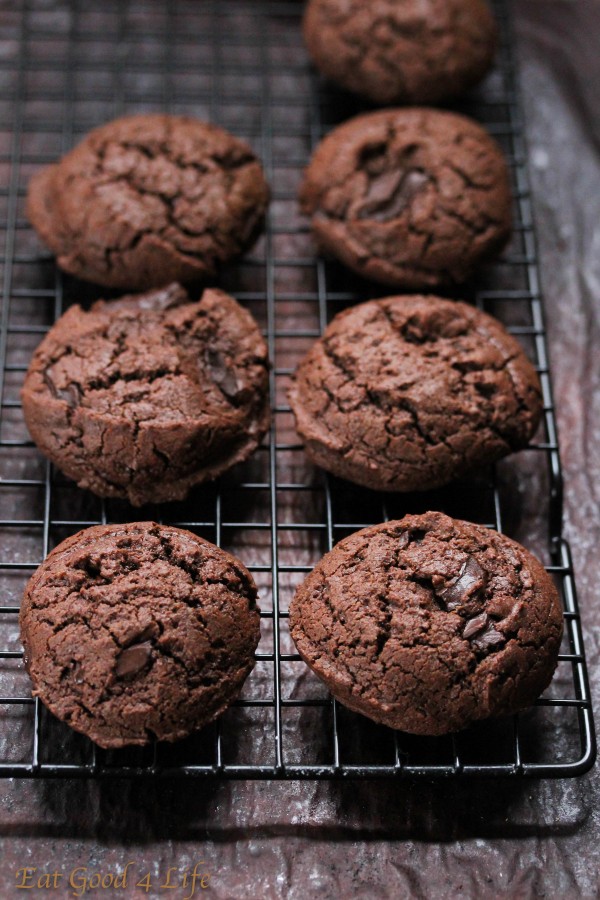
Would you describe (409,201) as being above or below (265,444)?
above

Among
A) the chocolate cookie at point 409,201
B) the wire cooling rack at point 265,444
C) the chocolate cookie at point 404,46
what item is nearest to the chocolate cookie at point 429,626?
the wire cooling rack at point 265,444

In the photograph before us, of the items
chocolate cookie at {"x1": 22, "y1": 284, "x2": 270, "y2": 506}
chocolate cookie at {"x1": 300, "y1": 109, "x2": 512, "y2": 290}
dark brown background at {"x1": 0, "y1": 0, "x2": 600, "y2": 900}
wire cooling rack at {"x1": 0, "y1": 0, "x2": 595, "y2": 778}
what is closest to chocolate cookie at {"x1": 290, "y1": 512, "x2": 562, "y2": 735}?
wire cooling rack at {"x1": 0, "y1": 0, "x2": 595, "y2": 778}

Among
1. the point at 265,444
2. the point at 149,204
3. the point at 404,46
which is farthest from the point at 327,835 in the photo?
the point at 404,46

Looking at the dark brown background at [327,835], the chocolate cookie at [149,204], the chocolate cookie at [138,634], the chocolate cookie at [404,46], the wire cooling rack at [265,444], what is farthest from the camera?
the chocolate cookie at [404,46]

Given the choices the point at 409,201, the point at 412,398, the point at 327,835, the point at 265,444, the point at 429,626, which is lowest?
the point at 327,835

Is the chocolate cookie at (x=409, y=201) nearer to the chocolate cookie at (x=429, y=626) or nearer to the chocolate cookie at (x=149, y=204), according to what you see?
the chocolate cookie at (x=149, y=204)

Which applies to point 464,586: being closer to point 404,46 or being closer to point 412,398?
point 412,398

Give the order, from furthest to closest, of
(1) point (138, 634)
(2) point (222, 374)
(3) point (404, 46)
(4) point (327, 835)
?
(3) point (404, 46)
(2) point (222, 374)
(4) point (327, 835)
(1) point (138, 634)
